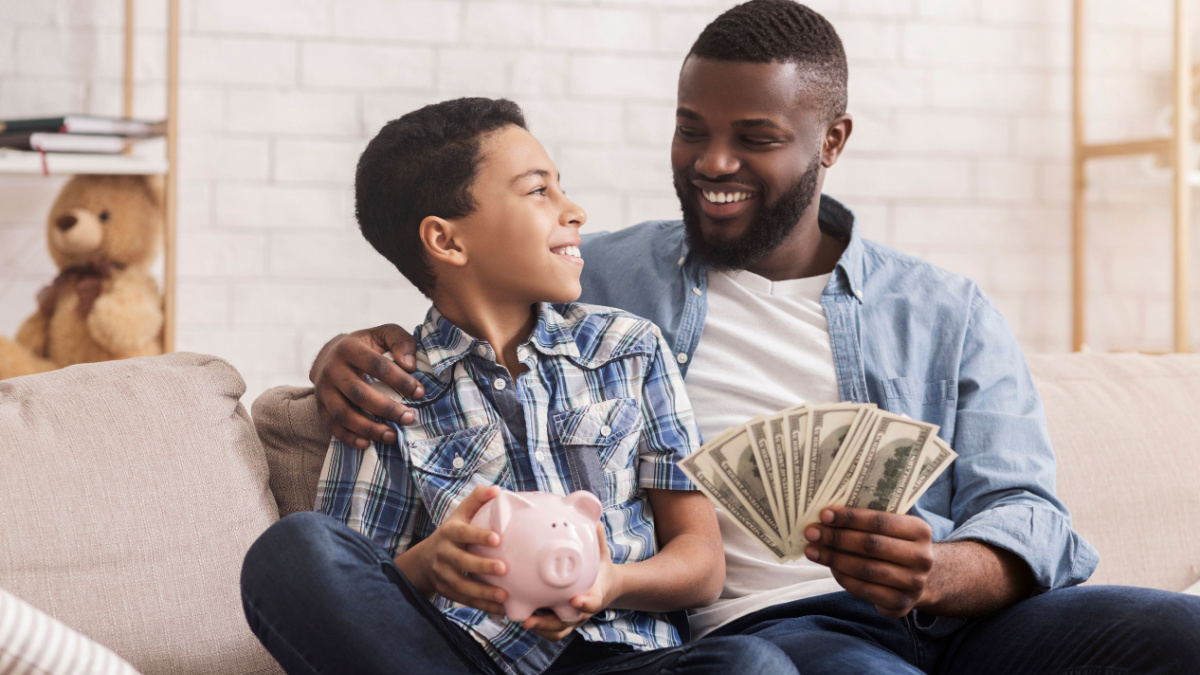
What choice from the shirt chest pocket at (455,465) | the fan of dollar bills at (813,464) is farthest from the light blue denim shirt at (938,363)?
the shirt chest pocket at (455,465)

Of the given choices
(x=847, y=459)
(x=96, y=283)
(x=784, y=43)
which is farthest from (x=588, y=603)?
(x=96, y=283)

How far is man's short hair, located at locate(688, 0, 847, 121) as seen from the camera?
1.52 m

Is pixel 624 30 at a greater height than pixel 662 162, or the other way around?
pixel 624 30

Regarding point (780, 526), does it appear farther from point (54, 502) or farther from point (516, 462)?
point (54, 502)

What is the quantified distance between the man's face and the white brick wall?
96cm

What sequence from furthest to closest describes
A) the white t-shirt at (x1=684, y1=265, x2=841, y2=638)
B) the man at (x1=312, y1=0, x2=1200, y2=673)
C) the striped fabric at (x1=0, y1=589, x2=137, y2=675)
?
the white t-shirt at (x1=684, y1=265, x2=841, y2=638) → the man at (x1=312, y1=0, x2=1200, y2=673) → the striped fabric at (x1=0, y1=589, x2=137, y2=675)

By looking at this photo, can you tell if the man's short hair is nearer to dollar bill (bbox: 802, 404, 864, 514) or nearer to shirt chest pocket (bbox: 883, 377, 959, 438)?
shirt chest pocket (bbox: 883, 377, 959, 438)

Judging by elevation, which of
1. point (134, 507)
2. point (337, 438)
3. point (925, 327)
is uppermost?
point (925, 327)

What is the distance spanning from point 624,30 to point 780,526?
1.68 m

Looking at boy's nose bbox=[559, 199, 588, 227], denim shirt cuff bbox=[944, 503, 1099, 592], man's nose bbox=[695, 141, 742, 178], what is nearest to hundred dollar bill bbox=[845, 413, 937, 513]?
denim shirt cuff bbox=[944, 503, 1099, 592]

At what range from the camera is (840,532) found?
3.59 feet

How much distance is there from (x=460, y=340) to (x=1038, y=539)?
730 millimetres

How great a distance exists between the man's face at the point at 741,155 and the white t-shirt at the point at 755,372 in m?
0.07

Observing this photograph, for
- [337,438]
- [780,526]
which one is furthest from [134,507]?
[780,526]
